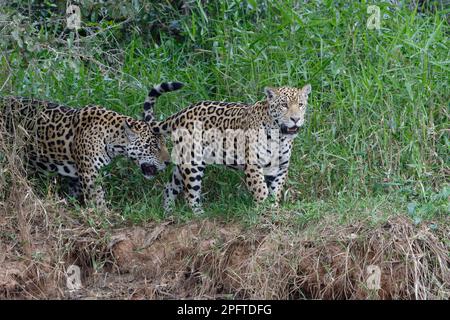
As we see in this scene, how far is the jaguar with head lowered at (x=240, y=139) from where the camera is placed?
9336mm

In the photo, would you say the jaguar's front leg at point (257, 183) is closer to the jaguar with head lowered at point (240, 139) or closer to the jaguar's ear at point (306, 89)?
the jaguar with head lowered at point (240, 139)

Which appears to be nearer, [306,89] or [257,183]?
[257,183]

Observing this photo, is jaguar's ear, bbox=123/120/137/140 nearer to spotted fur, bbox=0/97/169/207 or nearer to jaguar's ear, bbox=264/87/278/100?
spotted fur, bbox=0/97/169/207

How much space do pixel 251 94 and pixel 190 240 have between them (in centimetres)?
215

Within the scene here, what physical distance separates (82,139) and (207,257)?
75.4 inches

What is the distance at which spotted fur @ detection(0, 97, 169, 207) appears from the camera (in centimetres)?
962

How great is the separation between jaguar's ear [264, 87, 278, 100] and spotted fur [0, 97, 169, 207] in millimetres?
1114

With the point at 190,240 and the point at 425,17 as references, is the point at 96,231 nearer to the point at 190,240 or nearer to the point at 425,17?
the point at 190,240

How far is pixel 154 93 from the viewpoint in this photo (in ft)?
32.1

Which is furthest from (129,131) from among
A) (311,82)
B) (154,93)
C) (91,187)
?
(311,82)

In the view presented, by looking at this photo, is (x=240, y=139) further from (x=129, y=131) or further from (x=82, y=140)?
(x=82, y=140)

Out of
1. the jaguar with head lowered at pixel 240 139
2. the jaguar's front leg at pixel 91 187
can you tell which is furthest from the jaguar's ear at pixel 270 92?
the jaguar's front leg at pixel 91 187

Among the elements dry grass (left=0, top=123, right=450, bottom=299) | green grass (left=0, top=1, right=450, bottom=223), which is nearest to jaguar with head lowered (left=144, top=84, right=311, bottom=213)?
green grass (left=0, top=1, right=450, bottom=223)
